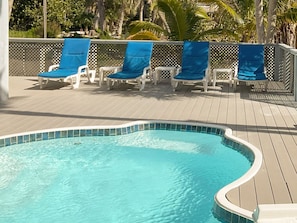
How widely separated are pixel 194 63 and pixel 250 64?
1.41 metres

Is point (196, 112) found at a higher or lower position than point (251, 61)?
lower

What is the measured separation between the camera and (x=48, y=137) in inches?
277

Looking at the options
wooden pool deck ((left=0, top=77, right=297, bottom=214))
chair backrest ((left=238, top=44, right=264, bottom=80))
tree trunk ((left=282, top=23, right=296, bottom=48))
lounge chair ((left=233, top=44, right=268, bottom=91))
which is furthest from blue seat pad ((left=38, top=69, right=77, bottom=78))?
tree trunk ((left=282, top=23, right=296, bottom=48))

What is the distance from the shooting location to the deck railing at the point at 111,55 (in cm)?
1285

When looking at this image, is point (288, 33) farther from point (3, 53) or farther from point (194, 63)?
point (3, 53)

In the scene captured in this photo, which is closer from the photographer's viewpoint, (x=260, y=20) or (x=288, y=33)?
(x=260, y=20)

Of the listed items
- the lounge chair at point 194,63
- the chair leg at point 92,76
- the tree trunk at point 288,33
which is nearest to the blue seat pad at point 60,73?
the chair leg at point 92,76

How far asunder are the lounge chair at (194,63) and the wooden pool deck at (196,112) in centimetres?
42

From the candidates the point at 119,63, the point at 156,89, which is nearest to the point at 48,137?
the point at 156,89

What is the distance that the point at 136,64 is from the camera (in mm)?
11750

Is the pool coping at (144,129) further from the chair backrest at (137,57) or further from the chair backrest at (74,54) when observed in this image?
the chair backrest at (74,54)

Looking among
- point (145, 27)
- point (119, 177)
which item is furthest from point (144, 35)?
point (119, 177)

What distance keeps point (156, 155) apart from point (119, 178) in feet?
3.36

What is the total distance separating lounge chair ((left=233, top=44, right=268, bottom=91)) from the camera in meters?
11.1
